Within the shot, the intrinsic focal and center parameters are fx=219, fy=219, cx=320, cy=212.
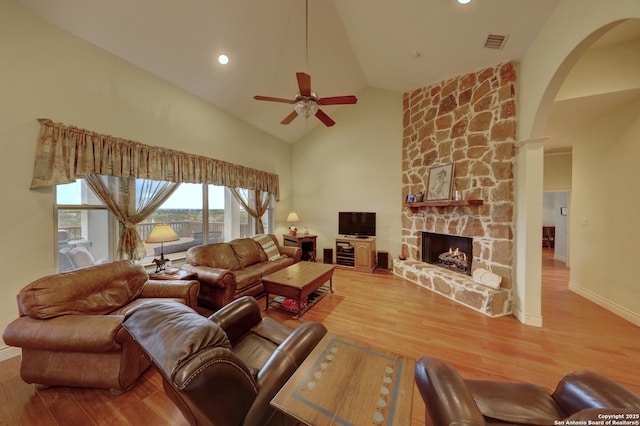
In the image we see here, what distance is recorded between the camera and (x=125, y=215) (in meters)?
2.85

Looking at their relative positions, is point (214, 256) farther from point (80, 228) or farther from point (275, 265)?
point (80, 228)

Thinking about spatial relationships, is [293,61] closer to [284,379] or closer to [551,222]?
[284,379]

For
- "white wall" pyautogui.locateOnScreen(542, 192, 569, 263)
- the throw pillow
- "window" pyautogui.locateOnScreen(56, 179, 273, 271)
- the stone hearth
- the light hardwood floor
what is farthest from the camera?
"white wall" pyautogui.locateOnScreen(542, 192, 569, 263)

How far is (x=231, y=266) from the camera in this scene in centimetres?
350

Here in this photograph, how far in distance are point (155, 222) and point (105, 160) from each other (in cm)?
107

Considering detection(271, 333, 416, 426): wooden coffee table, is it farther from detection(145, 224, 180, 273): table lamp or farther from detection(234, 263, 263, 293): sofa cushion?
detection(145, 224, 180, 273): table lamp

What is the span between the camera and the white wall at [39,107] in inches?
81.7

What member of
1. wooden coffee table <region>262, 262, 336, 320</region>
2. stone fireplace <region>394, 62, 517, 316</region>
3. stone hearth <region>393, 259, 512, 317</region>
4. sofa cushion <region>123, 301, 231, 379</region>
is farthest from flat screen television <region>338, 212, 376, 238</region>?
sofa cushion <region>123, 301, 231, 379</region>

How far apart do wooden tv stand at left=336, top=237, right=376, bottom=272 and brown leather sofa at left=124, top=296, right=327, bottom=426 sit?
3820 millimetres

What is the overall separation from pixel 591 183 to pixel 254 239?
18.9ft

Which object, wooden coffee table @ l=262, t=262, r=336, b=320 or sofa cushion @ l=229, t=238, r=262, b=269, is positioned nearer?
wooden coffee table @ l=262, t=262, r=336, b=320

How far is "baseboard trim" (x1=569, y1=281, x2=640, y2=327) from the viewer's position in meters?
2.73

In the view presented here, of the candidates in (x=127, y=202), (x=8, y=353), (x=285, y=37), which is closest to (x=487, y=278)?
(x=285, y=37)

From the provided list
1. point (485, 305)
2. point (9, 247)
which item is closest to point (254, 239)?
point (9, 247)
